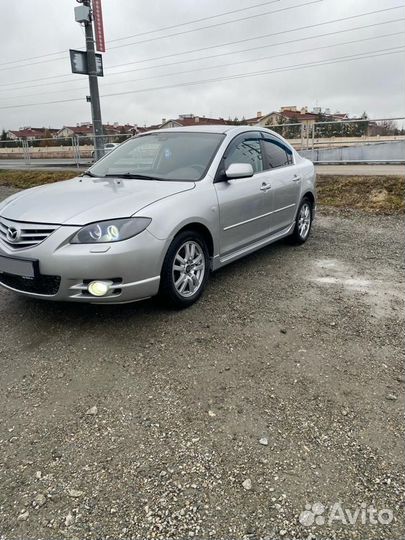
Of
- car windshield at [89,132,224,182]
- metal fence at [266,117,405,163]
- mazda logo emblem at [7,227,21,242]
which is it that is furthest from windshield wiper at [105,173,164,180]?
metal fence at [266,117,405,163]

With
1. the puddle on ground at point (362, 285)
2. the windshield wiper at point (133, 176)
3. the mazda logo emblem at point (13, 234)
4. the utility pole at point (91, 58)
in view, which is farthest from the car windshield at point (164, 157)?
the utility pole at point (91, 58)

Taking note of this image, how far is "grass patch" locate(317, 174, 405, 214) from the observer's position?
8.19 meters

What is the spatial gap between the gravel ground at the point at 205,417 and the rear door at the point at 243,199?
24.3 inches

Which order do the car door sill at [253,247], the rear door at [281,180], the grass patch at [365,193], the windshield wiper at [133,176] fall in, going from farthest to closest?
1. the grass patch at [365,193]
2. the rear door at [281,180]
3. the car door sill at [253,247]
4. the windshield wiper at [133,176]

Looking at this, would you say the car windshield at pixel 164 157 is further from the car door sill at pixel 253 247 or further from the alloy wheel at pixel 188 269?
the car door sill at pixel 253 247

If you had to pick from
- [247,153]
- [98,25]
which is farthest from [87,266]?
[98,25]

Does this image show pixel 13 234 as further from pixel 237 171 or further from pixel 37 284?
pixel 237 171

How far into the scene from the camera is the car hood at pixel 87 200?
328cm

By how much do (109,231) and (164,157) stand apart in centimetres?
153

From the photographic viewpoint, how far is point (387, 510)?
187 centimetres

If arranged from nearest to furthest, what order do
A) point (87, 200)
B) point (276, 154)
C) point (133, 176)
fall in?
point (87, 200)
point (133, 176)
point (276, 154)

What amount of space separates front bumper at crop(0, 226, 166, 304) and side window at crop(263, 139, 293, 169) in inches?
91.8

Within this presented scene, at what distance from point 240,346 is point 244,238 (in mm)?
1592

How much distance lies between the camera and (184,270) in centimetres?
370
